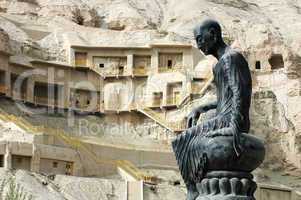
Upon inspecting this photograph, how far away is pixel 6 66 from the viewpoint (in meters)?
52.1

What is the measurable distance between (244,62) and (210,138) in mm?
784

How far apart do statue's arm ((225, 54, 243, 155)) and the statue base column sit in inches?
9.8

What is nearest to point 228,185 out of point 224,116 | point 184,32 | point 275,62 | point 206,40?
point 224,116

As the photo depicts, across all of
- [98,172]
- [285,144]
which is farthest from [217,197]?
[285,144]

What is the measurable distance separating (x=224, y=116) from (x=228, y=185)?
0.63 metres

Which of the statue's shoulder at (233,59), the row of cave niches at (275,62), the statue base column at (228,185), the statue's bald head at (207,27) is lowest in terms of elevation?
the statue base column at (228,185)

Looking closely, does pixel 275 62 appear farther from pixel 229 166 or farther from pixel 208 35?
pixel 229 166

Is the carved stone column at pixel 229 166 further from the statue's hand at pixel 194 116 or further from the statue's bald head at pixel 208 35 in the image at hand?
the statue's bald head at pixel 208 35

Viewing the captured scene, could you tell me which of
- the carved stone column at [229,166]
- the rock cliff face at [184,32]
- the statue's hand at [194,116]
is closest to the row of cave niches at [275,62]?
the rock cliff face at [184,32]

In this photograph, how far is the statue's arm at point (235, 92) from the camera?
6474mm

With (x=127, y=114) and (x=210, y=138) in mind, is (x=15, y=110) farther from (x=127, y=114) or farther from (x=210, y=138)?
(x=210, y=138)

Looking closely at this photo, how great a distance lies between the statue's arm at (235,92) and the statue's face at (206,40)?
34 centimetres

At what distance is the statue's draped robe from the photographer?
21.7 feet

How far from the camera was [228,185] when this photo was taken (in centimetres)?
652
